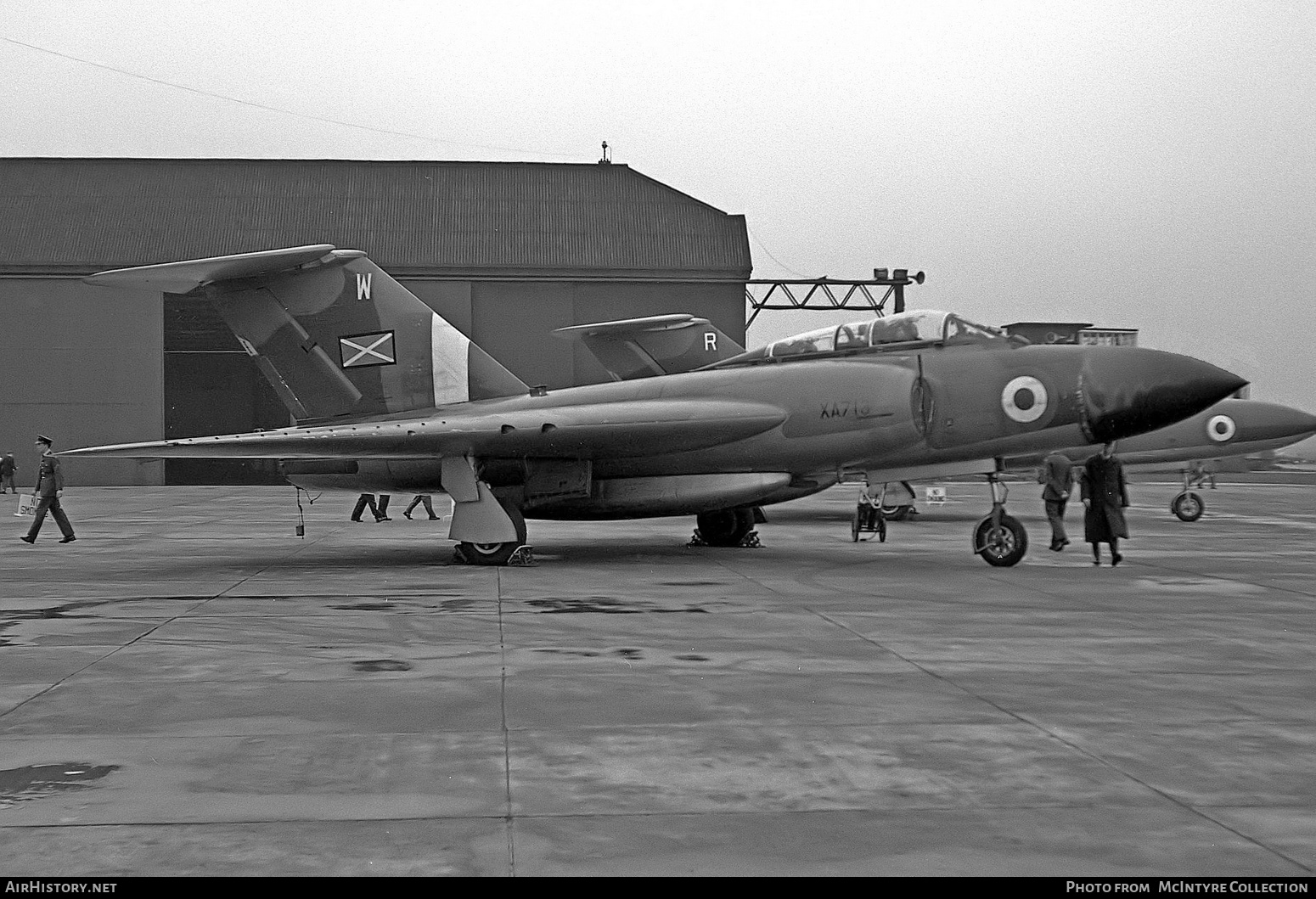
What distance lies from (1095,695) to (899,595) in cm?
484

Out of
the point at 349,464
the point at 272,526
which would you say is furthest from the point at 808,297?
→ the point at 349,464

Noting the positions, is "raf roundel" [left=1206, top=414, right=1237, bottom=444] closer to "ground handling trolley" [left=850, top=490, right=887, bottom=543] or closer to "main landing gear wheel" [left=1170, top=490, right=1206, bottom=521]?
"main landing gear wheel" [left=1170, top=490, right=1206, bottom=521]

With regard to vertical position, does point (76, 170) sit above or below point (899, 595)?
above

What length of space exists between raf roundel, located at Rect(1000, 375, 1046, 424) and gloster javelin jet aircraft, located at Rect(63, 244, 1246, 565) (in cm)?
2

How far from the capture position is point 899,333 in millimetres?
15188

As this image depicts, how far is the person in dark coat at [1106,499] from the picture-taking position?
1464 cm

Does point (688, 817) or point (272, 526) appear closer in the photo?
point (688, 817)

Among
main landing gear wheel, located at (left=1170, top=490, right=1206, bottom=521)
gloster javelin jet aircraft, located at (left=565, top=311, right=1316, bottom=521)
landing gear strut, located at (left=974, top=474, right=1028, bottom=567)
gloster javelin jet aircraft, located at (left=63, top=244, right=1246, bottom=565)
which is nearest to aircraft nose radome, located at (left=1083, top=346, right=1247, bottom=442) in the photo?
gloster javelin jet aircraft, located at (left=63, top=244, right=1246, bottom=565)

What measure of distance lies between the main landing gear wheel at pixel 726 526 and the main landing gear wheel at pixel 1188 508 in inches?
439

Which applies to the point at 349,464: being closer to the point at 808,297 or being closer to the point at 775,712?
the point at 775,712

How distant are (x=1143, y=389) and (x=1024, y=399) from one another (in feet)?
4.02

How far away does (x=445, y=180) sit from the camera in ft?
157

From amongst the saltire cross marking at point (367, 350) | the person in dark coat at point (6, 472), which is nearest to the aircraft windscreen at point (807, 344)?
the saltire cross marking at point (367, 350)

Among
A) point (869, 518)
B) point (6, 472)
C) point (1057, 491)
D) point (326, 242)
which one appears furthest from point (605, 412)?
point (326, 242)
